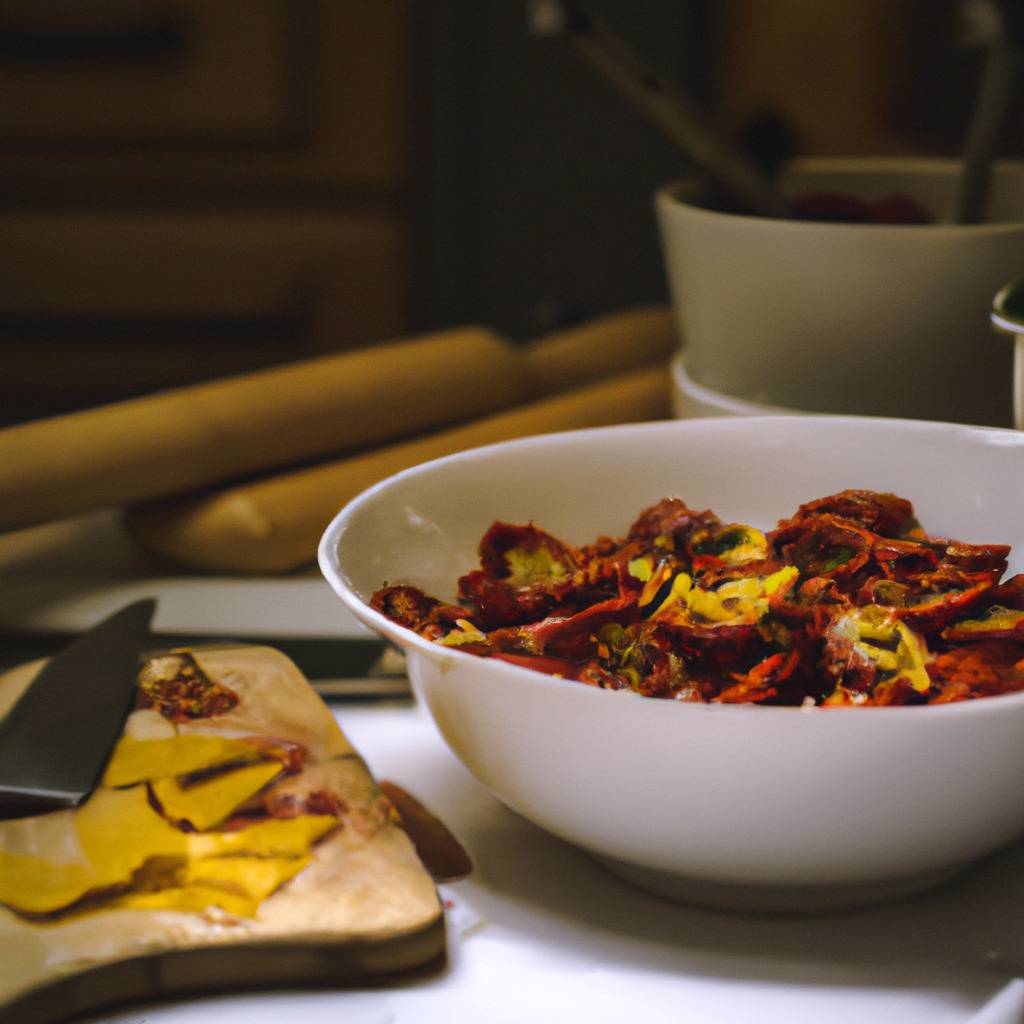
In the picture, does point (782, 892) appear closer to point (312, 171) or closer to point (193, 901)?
point (193, 901)

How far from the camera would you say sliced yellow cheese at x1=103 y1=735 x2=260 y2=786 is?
368 mm

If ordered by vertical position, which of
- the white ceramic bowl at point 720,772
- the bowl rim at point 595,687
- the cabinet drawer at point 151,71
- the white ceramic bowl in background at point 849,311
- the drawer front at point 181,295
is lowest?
the drawer front at point 181,295

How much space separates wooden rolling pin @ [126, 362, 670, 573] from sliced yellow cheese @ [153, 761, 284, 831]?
0.79 ft

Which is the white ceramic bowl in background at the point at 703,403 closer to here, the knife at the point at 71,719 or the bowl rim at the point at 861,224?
the bowl rim at the point at 861,224

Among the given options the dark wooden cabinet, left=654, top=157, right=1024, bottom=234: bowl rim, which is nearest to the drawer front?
the dark wooden cabinet

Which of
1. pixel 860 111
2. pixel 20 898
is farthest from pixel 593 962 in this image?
pixel 860 111

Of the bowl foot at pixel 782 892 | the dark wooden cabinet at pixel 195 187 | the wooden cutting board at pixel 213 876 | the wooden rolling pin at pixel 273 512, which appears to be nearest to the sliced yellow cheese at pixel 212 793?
the wooden cutting board at pixel 213 876

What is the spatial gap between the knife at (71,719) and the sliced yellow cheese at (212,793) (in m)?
0.02

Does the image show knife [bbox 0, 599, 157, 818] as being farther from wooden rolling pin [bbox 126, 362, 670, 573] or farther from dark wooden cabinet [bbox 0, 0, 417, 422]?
dark wooden cabinet [bbox 0, 0, 417, 422]

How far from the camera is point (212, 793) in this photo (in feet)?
1.17

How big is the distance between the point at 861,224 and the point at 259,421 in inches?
12.3

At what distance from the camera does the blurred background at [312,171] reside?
51.3 inches

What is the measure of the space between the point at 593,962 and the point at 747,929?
43 mm

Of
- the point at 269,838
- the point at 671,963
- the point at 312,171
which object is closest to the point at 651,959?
the point at 671,963
